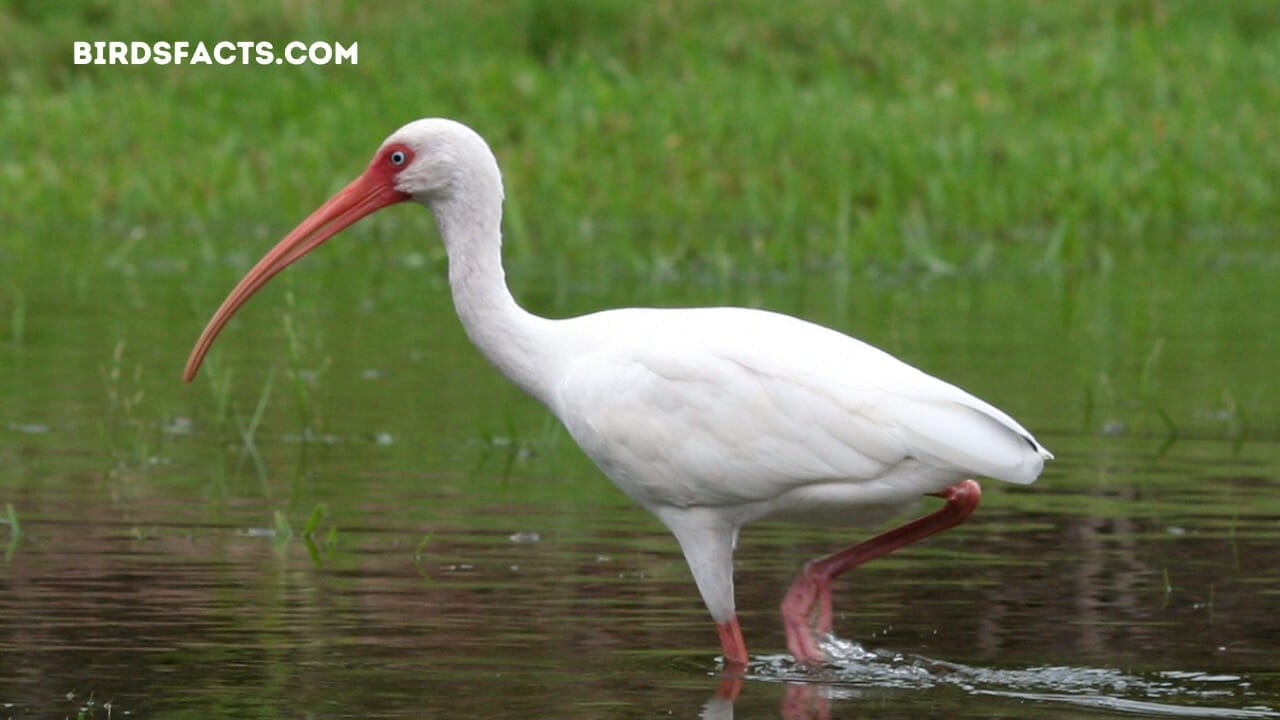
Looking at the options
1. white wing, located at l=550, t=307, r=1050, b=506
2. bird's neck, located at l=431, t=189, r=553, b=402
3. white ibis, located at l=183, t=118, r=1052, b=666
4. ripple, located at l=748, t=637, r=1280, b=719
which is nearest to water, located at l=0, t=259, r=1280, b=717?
ripple, located at l=748, t=637, r=1280, b=719

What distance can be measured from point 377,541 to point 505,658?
1916mm

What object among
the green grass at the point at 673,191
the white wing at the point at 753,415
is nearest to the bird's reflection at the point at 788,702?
the white wing at the point at 753,415

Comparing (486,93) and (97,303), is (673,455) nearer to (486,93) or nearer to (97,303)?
(97,303)

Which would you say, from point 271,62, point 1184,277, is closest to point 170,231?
point 271,62

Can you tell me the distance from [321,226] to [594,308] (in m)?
6.84

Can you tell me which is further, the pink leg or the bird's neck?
the bird's neck

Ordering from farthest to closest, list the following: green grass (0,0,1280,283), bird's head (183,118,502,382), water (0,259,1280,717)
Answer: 1. green grass (0,0,1280,283)
2. bird's head (183,118,502,382)
3. water (0,259,1280,717)

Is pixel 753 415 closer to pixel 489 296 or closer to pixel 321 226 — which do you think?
pixel 489 296

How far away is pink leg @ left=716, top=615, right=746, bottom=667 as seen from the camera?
25.4 ft

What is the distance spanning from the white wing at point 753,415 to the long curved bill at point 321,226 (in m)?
0.96

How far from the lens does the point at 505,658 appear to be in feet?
25.1

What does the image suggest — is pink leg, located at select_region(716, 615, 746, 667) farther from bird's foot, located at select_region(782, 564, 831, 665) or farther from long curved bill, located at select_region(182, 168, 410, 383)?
long curved bill, located at select_region(182, 168, 410, 383)

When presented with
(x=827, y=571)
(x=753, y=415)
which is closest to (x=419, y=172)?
(x=753, y=415)

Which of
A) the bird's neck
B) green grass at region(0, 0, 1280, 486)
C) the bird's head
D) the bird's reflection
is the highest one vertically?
green grass at region(0, 0, 1280, 486)
